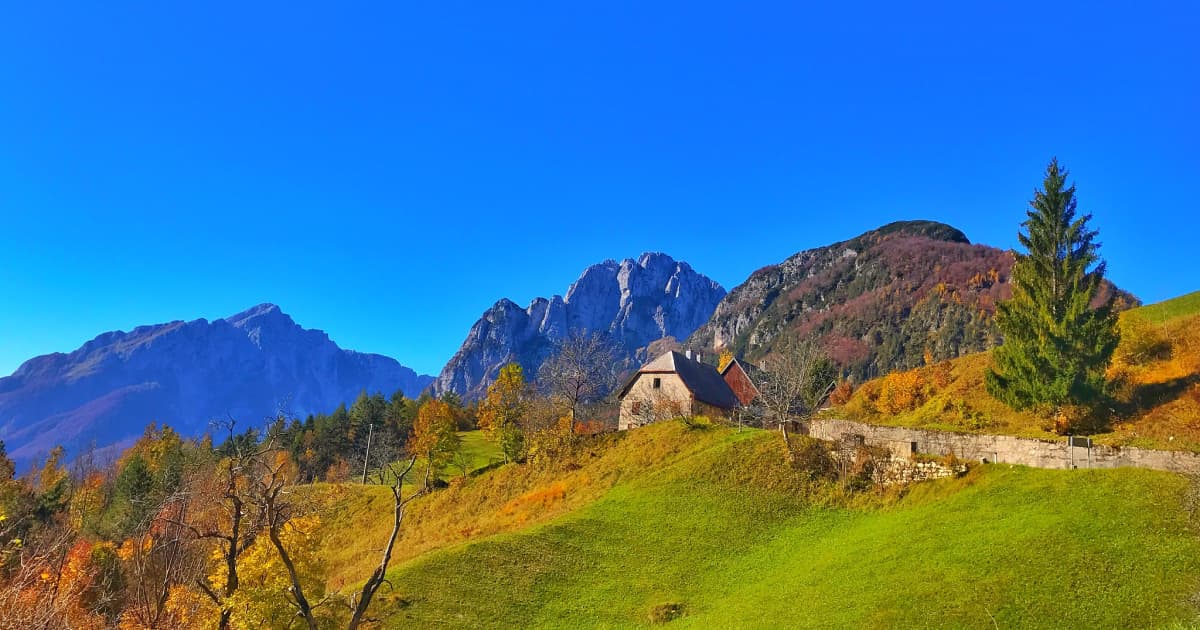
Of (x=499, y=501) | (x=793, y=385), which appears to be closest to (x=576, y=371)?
(x=499, y=501)

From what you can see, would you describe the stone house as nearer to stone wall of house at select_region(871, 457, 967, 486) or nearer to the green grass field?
stone wall of house at select_region(871, 457, 967, 486)

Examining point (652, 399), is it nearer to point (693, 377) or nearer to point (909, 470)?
point (693, 377)

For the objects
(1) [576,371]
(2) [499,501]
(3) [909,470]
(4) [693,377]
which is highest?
(1) [576,371]

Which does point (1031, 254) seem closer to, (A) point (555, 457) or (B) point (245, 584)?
(A) point (555, 457)

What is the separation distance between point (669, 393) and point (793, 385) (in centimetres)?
2636

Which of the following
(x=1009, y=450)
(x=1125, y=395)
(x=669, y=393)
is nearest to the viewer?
(x=1009, y=450)

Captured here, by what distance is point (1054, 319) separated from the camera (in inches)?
1390

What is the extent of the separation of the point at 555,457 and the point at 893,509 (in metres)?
26.8

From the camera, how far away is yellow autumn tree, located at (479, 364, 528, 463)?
192 ft

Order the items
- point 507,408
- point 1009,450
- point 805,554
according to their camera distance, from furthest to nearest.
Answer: point 507,408 < point 1009,450 < point 805,554

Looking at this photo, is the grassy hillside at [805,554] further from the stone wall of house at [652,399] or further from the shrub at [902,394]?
the stone wall of house at [652,399]

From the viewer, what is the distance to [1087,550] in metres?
20.9

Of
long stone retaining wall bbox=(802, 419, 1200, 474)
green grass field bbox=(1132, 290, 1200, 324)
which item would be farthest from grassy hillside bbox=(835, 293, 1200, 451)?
long stone retaining wall bbox=(802, 419, 1200, 474)

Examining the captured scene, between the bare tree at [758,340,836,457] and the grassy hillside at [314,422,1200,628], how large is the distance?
10.2ft
